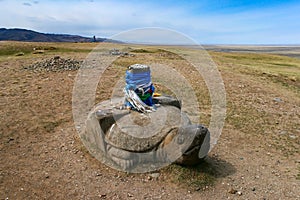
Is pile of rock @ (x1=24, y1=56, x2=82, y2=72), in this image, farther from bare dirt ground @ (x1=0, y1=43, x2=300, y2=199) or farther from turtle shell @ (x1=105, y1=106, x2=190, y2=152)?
turtle shell @ (x1=105, y1=106, x2=190, y2=152)

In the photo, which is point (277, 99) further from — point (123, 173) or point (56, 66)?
point (56, 66)

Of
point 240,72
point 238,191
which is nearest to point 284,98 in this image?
point 240,72

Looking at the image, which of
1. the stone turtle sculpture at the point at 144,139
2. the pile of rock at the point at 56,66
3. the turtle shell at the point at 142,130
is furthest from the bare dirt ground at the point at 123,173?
the pile of rock at the point at 56,66

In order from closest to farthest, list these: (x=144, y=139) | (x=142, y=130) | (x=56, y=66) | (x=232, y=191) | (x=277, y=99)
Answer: (x=232, y=191) → (x=144, y=139) → (x=142, y=130) → (x=277, y=99) → (x=56, y=66)

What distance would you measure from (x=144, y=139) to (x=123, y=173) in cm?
103

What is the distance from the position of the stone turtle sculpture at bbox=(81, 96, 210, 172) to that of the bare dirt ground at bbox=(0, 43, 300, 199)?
0.96 ft

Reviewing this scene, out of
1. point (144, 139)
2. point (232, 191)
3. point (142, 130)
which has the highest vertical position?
point (142, 130)

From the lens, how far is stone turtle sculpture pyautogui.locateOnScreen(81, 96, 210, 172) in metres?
7.10

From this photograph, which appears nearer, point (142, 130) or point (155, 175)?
point (155, 175)

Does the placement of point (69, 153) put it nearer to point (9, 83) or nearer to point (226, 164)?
point (226, 164)

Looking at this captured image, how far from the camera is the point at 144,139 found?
24.1 ft

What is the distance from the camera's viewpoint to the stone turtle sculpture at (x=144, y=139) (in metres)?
7.10

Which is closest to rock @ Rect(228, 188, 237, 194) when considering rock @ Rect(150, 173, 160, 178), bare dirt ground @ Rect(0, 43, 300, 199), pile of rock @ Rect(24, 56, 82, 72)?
bare dirt ground @ Rect(0, 43, 300, 199)

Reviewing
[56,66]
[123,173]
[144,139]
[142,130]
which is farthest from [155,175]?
[56,66]
